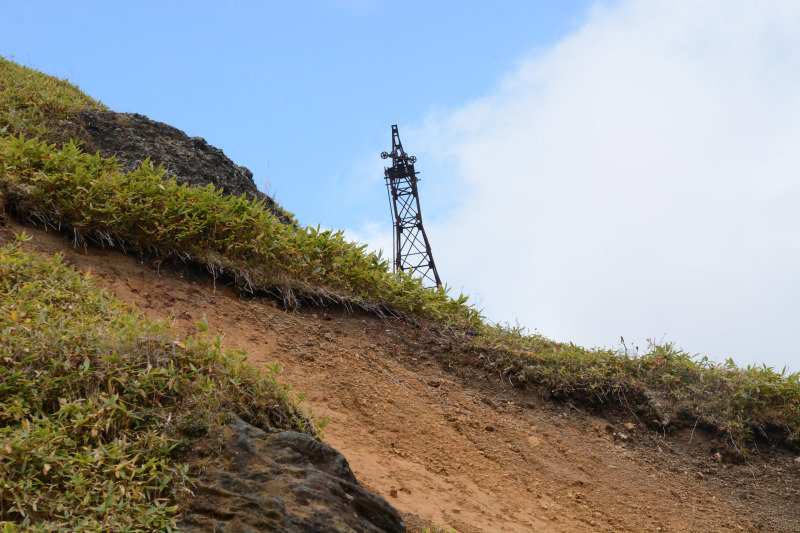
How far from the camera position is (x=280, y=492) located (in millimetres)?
3012

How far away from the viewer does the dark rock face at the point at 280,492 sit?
9.44ft

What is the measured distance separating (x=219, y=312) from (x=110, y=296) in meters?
1.07

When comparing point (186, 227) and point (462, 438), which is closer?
point (462, 438)

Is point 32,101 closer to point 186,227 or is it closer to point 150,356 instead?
point 186,227

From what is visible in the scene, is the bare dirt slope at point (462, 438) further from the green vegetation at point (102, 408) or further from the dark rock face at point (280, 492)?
the green vegetation at point (102, 408)

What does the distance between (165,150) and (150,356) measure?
5475 millimetres

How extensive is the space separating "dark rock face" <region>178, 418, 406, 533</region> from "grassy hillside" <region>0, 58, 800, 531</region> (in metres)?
0.16

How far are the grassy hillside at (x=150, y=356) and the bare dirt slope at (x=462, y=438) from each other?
0.83ft

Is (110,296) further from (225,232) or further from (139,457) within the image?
(139,457)

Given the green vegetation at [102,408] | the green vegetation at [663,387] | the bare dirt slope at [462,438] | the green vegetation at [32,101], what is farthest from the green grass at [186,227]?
the green vegetation at [32,101]

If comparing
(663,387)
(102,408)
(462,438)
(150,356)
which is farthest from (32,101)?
(663,387)

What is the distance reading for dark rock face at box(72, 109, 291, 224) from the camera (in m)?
8.18

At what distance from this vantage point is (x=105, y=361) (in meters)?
3.46

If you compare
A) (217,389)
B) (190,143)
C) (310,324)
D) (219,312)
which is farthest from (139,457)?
(190,143)
